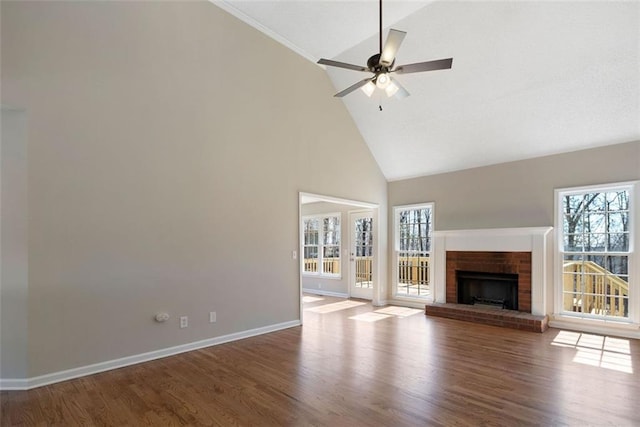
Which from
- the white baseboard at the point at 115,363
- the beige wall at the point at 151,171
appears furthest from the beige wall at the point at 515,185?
the white baseboard at the point at 115,363

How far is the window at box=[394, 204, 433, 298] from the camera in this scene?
676cm

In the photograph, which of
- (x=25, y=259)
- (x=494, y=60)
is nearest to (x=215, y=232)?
(x=25, y=259)

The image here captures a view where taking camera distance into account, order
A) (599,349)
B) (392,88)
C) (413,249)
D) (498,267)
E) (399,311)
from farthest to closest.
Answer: (413,249), (399,311), (498,267), (599,349), (392,88)

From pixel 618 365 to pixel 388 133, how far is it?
14.8 ft

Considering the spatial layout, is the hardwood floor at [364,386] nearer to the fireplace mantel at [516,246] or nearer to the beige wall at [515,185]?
the fireplace mantel at [516,246]

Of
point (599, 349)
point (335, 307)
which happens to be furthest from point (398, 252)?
point (599, 349)

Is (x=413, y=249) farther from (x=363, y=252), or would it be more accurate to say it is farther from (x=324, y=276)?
(x=324, y=276)

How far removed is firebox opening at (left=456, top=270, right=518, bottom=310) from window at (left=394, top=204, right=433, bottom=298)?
0.66 m

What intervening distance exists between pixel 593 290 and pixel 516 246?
3.79 ft

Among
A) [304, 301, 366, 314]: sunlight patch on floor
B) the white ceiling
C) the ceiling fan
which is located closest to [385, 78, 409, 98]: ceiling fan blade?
the ceiling fan

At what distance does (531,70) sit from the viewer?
4238 mm

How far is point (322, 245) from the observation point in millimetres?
8633

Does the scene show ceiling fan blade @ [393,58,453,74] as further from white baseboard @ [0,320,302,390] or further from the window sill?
the window sill

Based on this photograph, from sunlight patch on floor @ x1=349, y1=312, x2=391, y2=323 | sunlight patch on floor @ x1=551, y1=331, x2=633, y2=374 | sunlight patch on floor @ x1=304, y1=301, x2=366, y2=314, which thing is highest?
sunlight patch on floor @ x1=551, y1=331, x2=633, y2=374
